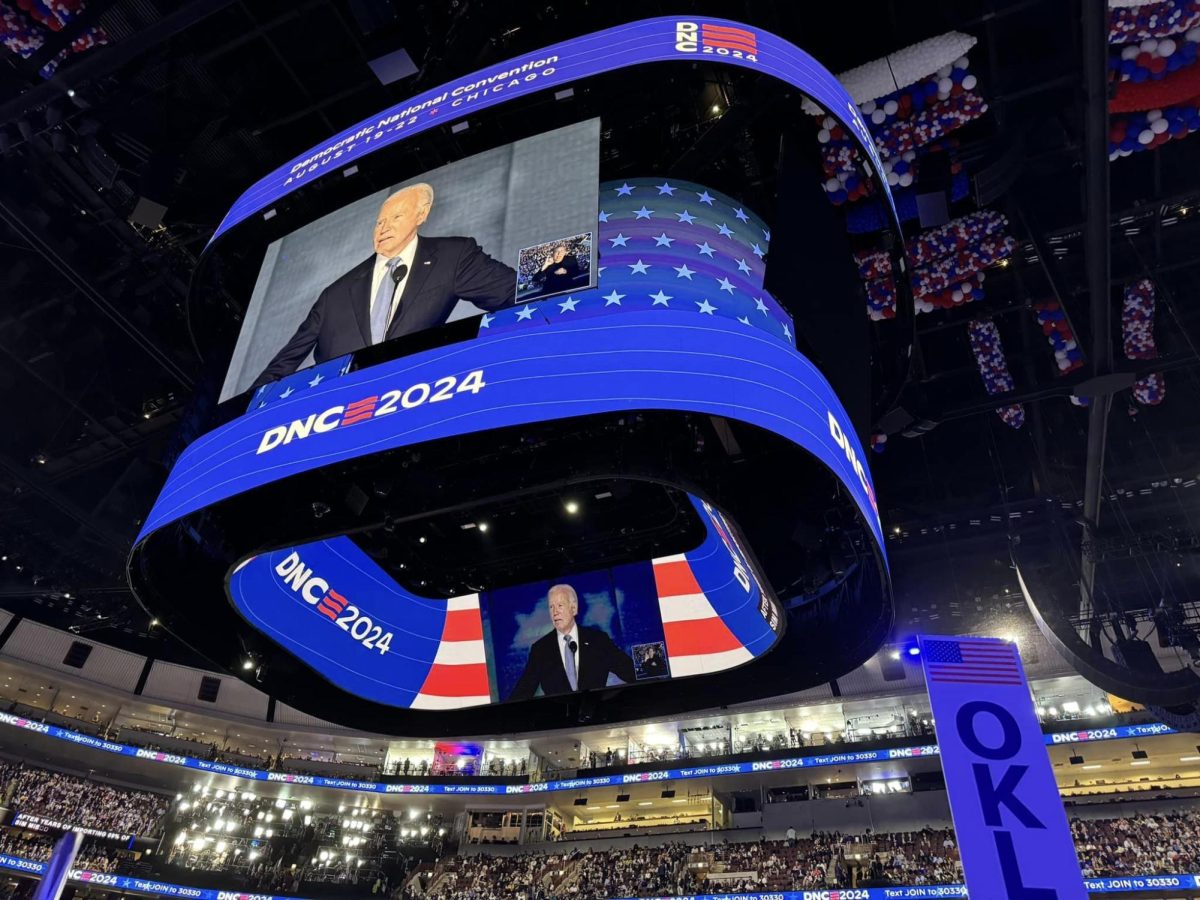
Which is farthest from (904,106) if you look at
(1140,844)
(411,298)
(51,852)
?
(51,852)

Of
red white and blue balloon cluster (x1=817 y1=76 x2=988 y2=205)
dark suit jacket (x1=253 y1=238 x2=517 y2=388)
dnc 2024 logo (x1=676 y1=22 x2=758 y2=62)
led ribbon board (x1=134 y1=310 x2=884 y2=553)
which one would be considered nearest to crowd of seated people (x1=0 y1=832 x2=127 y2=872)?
led ribbon board (x1=134 y1=310 x2=884 y2=553)

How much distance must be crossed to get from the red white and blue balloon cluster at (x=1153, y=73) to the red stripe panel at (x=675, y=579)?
297 inches

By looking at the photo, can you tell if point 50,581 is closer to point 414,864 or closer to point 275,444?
point 414,864

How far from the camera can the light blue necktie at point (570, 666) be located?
9.67 m

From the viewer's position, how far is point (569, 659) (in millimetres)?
9781

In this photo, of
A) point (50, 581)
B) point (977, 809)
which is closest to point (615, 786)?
point (50, 581)

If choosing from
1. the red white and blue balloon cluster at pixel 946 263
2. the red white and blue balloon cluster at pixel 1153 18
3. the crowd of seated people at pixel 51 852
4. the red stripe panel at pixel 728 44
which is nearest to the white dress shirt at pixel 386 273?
the red stripe panel at pixel 728 44

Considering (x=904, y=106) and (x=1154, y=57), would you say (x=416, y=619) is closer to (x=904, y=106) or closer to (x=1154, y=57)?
(x=904, y=106)

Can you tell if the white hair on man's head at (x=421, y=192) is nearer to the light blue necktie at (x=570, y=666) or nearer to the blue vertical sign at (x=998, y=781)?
the light blue necktie at (x=570, y=666)

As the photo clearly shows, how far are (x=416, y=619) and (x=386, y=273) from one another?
193 inches

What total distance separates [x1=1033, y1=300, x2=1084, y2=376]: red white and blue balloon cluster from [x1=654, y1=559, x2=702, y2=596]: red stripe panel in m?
7.72

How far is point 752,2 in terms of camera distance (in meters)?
9.25

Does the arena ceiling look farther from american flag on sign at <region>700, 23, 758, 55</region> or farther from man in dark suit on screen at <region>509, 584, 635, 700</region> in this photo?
→ man in dark suit on screen at <region>509, 584, 635, 700</region>

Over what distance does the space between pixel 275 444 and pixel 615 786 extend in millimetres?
26783
